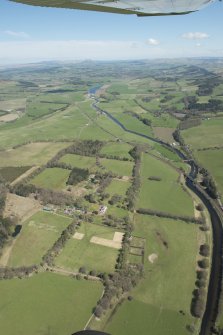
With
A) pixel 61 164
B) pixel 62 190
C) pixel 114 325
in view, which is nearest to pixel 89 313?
pixel 114 325

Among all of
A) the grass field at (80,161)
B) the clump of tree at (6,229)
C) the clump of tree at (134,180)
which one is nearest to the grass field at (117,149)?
the clump of tree at (134,180)

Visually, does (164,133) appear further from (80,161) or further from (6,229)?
(6,229)

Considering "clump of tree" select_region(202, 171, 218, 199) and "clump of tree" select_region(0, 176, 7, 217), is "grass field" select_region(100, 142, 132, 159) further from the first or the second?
"clump of tree" select_region(0, 176, 7, 217)

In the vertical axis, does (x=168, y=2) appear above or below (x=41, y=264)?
above

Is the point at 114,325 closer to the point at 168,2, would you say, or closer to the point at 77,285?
the point at 77,285

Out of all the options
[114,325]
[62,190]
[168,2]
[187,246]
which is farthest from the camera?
[62,190]

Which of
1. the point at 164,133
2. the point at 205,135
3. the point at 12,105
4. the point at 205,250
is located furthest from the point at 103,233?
the point at 12,105

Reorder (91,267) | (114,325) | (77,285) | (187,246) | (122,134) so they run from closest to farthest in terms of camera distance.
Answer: (114,325) < (77,285) < (91,267) < (187,246) < (122,134)

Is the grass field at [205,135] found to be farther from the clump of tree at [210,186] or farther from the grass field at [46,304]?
the grass field at [46,304]
